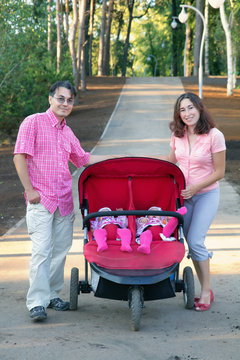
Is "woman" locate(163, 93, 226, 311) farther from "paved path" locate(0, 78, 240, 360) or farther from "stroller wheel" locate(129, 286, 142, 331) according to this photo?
"stroller wheel" locate(129, 286, 142, 331)

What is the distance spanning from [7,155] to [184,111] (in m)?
14.1

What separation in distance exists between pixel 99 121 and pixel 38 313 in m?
22.7

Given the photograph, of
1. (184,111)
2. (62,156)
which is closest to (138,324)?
(62,156)

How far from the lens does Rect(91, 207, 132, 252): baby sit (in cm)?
463

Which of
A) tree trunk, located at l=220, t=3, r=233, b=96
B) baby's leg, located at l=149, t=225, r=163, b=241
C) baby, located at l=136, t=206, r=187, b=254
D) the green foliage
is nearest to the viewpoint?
baby, located at l=136, t=206, r=187, b=254

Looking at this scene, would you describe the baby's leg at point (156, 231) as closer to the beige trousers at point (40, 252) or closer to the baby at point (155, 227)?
the baby at point (155, 227)

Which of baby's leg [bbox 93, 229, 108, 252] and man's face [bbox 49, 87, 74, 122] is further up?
man's face [bbox 49, 87, 74, 122]

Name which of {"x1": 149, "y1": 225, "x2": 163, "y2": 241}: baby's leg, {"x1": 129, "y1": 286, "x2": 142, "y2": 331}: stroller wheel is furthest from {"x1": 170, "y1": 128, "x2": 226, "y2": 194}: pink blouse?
{"x1": 129, "y1": 286, "x2": 142, "y2": 331}: stroller wheel

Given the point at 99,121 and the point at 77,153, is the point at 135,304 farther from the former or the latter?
the point at 99,121

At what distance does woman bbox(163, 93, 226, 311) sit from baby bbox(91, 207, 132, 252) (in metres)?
0.60

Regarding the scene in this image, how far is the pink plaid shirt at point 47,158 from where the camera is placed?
4.89 metres

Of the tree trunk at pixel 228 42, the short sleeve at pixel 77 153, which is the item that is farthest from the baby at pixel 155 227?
the tree trunk at pixel 228 42

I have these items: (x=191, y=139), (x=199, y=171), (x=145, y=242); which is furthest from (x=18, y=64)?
(x=145, y=242)

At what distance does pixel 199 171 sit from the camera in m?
5.16
